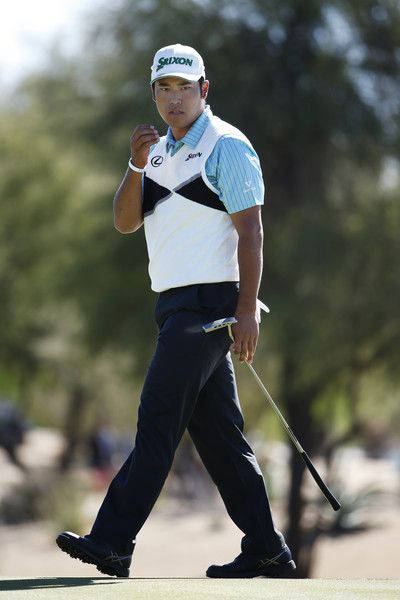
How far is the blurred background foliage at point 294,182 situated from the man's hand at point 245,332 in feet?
35.5

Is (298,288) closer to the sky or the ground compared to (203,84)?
closer to the sky

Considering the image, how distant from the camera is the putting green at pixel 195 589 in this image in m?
4.44

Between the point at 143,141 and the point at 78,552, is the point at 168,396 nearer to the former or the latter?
the point at 78,552

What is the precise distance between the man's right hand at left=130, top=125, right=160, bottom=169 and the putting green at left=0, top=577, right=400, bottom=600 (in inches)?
64.6

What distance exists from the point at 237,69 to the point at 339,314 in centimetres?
373

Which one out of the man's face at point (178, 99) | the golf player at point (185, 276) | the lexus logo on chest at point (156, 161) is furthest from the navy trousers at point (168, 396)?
the man's face at point (178, 99)

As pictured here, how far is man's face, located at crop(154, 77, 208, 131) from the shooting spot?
5.24m

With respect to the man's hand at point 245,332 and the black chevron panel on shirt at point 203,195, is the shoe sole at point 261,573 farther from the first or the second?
the black chevron panel on shirt at point 203,195

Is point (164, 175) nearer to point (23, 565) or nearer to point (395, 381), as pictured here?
point (395, 381)

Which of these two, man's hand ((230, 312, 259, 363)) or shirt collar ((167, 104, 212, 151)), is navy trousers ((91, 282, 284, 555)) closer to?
man's hand ((230, 312, 259, 363))

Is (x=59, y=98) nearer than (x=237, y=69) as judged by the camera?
No

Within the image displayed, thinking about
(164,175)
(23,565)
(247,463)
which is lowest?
(247,463)

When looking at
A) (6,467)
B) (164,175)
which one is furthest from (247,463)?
(6,467)

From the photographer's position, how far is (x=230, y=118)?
17.1 meters
